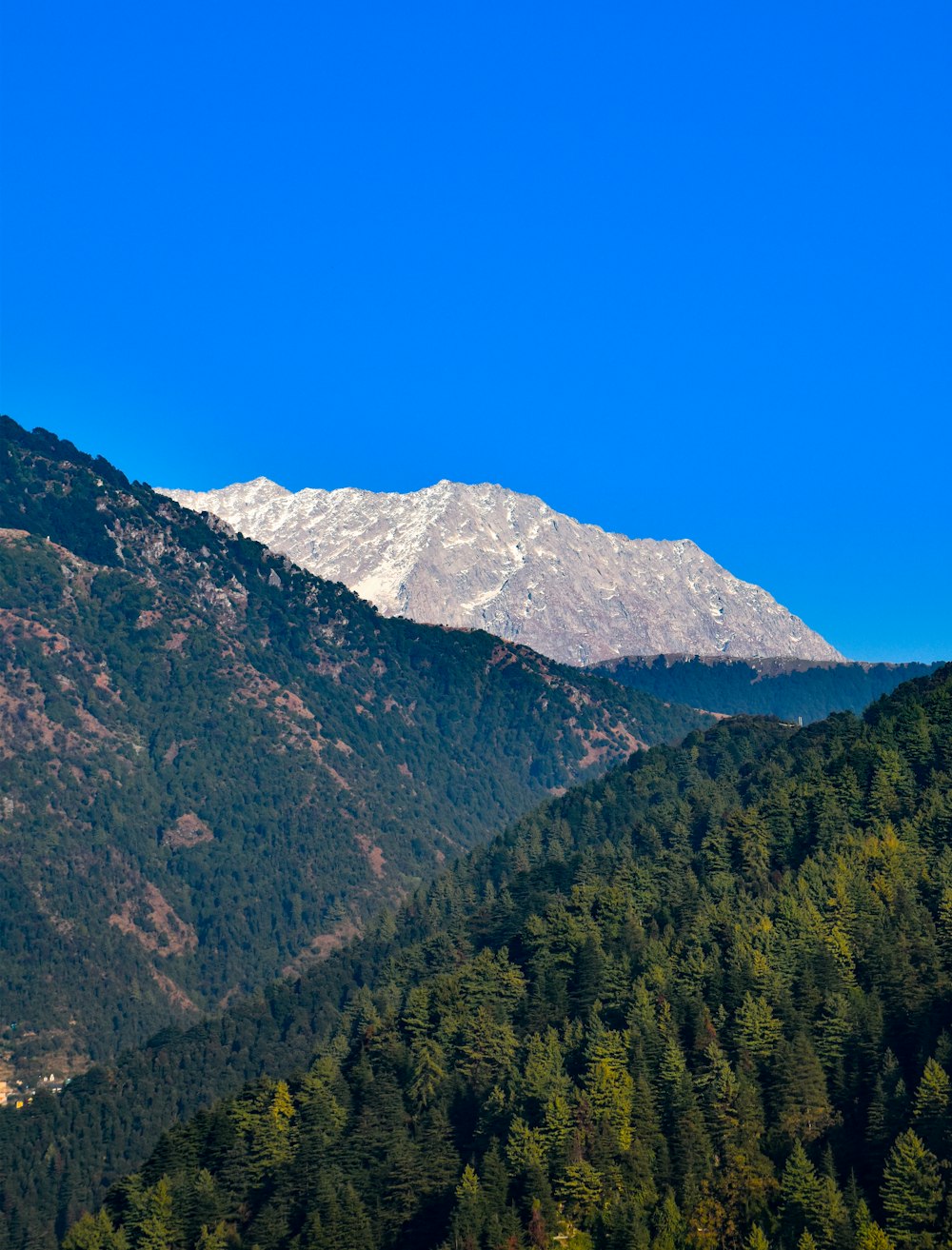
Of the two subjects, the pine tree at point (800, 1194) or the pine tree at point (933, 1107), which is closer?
the pine tree at point (800, 1194)

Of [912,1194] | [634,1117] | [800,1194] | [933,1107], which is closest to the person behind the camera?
[912,1194]

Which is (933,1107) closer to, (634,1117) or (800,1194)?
(800,1194)

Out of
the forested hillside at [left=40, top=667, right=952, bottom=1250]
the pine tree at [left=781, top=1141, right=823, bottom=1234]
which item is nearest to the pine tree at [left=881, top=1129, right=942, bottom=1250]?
the forested hillside at [left=40, top=667, right=952, bottom=1250]

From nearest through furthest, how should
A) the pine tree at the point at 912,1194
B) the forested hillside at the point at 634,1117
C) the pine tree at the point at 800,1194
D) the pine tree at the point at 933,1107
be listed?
1. the pine tree at the point at 912,1194
2. the pine tree at the point at 800,1194
3. the forested hillside at the point at 634,1117
4. the pine tree at the point at 933,1107

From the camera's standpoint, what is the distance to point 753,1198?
471 ft

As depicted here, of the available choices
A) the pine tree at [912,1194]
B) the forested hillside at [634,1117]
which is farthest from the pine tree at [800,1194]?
the pine tree at [912,1194]

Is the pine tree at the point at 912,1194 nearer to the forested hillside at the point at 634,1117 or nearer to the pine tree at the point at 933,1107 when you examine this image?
the forested hillside at the point at 634,1117

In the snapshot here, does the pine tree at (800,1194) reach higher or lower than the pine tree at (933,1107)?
lower

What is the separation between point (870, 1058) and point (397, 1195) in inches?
1694

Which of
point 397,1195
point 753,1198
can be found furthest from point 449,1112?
point 753,1198

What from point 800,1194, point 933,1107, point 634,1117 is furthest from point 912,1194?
point 634,1117

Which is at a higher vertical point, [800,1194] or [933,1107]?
[933,1107]

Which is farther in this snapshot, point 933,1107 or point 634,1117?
point 634,1117

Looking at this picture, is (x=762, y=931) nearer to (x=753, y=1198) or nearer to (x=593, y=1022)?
(x=593, y=1022)
